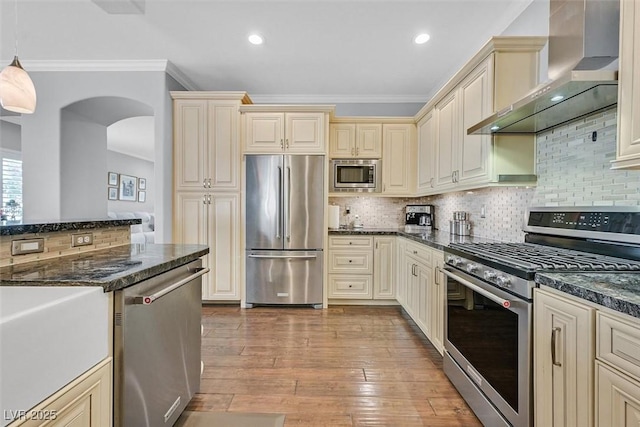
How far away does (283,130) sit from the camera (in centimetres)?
365

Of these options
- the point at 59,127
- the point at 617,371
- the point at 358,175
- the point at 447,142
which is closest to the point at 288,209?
the point at 358,175

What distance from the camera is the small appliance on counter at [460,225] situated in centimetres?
300

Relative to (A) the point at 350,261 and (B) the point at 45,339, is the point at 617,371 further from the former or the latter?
(A) the point at 350,261

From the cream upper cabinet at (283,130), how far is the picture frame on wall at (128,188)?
6509mm

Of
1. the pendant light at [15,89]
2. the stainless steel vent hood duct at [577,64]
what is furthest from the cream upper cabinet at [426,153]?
the pendant light at [15,89]

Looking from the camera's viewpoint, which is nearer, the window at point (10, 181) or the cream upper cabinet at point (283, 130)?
the cream upper cabinet at point (283, 130)

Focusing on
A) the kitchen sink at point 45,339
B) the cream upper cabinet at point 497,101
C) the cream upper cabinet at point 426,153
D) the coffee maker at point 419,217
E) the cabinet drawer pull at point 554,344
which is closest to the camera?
the kitchen sink at point 45,339

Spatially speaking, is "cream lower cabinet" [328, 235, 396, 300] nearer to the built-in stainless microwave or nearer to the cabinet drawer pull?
the built-in stainless microwave

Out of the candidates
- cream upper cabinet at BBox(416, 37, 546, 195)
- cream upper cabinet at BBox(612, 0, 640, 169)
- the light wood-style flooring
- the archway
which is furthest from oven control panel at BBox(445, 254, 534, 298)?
the archway

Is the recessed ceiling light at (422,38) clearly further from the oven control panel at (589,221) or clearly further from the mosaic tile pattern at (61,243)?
the mosaic tile pattern at (61,243)

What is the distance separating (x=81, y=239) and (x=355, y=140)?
3193 mm

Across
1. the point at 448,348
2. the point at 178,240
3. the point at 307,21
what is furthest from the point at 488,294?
the point at 178,240

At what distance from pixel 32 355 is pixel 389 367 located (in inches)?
83.3

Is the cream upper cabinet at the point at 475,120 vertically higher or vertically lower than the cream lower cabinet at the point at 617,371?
higher
